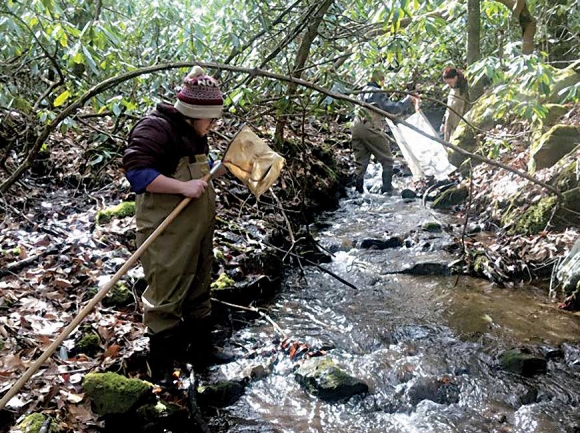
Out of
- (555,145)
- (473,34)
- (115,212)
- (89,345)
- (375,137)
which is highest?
(473,34)

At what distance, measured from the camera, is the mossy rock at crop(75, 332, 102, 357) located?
3461 mm

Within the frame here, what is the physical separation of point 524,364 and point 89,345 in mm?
3273

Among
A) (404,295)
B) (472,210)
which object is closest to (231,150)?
(404,295)

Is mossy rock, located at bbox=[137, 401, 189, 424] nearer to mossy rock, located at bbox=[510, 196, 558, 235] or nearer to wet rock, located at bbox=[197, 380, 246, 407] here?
wet rock, located at bbox=[197, 380, 246, 407]

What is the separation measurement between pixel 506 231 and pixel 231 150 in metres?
4.47

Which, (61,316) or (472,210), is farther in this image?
(472,210)

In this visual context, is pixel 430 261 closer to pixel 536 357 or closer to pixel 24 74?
pixel 536 357

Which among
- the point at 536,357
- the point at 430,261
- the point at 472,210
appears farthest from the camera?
the point at 472,210

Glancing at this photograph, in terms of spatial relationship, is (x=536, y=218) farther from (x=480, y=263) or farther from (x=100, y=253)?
(x=100, y=253)

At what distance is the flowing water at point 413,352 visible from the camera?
10.9ft

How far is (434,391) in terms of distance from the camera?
143 inches

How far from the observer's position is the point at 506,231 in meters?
6.50

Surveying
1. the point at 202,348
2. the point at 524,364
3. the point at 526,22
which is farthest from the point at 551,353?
the point at 526,22

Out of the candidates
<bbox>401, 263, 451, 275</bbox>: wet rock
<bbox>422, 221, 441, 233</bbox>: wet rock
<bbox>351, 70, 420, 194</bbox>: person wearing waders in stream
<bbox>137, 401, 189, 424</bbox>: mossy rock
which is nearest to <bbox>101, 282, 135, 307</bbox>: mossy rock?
<bbox>137, 401, 189, 424</bbox>: mossy rock
